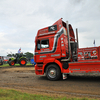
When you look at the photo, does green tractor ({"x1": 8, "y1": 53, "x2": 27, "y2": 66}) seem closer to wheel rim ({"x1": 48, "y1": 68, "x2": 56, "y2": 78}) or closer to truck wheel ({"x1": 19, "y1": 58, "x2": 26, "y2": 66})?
truck wheel ({"x1": 19, "y1": 58, "x2": 26, "y2": 66})

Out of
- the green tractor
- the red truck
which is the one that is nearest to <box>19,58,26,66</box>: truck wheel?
the green tractor

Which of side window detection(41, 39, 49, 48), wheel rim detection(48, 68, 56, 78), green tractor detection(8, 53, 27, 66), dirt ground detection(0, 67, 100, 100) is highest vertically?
side window detection(41, 39, 49, 48)

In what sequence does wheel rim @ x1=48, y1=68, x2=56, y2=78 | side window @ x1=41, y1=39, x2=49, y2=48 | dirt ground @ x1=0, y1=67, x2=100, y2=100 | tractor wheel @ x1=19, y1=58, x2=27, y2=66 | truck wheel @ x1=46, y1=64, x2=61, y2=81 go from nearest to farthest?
dirt ground @ x1=0, y1=67, x2=100, y2=100, truck wheel @ x1=46, y1=64, x2=61, y2=81, wheel rim @ x1=48, y1=68, x2=56, y2=78, side window @ x1=41, y1=39, x2=49, y2=48, tractor wheel @ x1=19, y1=58, x2=27, y2=66

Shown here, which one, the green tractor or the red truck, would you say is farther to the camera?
the green tractor

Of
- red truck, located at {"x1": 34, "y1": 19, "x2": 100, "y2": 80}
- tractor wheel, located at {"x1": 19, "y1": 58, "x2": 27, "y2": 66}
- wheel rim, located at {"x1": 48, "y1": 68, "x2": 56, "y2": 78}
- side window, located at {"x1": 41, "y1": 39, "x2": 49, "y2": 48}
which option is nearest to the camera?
red truck, located at {"x1": 34, "y1": 19, "x2": 100, "y2": 80}

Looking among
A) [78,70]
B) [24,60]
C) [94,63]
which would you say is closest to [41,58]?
[78,70]

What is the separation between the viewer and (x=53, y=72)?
708 cm

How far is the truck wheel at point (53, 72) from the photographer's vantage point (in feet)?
22.7

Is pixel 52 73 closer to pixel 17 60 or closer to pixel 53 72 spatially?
pixel 53 72

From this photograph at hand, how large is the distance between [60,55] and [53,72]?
3.86 ft

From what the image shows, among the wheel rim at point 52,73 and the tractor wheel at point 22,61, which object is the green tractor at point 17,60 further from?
the wheel rim at point 52,73

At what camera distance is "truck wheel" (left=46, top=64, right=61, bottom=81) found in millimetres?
6914

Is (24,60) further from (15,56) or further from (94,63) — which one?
(94,63)

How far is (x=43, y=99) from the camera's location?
3541 mm
